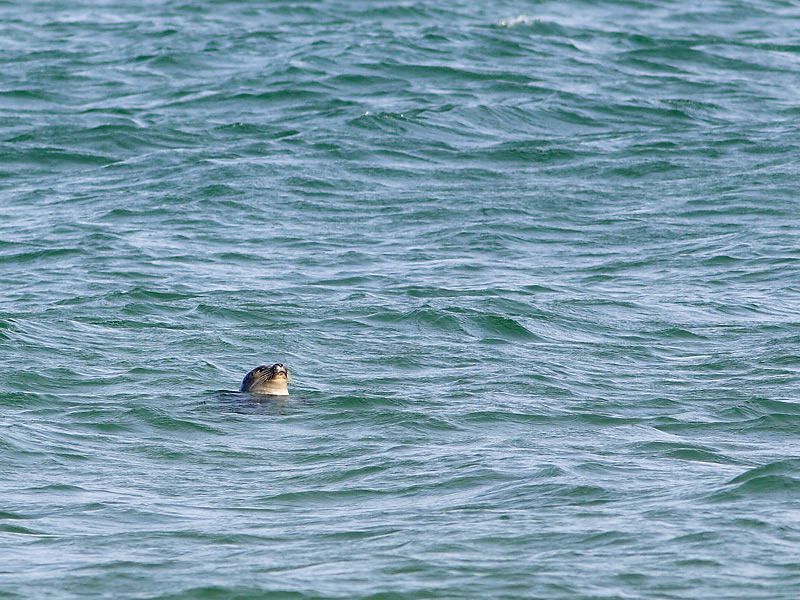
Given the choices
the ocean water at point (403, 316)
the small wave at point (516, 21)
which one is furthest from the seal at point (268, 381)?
the small wave at point (516, 21)

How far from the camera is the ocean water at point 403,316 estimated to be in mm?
7137

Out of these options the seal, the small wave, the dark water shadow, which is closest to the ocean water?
the dark water shadow

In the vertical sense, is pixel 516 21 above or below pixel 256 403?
above

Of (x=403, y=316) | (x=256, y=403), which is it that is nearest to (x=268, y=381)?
(x=256, y=403)

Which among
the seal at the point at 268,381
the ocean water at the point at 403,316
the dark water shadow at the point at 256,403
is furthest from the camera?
the seal at the point at 268,381

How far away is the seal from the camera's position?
10.6 m

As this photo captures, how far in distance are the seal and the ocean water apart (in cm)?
23

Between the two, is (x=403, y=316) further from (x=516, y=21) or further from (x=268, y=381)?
(x=516, y=21)

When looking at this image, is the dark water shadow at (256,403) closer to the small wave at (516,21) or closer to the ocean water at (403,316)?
Answer: the ocean water at (403,316)

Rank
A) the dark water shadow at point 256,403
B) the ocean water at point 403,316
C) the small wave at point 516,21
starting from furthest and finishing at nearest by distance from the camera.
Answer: the small wave at point 516,21, the dark water shadow at point 256,403, the ocean water at point 403,316

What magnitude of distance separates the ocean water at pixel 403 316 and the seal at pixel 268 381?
23cm

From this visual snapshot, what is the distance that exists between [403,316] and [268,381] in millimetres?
2693

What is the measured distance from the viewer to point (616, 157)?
19.6m

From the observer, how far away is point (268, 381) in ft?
35.0
